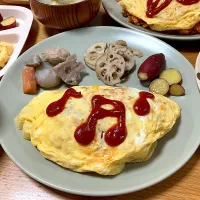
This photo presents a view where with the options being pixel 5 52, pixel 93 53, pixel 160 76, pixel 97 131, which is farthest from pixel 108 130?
pixel 5 52

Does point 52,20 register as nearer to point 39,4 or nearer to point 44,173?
point 39,4

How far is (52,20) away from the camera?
2.38 metres

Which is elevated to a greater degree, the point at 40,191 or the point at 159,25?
the point at 159,25

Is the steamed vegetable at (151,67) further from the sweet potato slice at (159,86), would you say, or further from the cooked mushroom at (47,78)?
the cooked mushroom at (47,78)

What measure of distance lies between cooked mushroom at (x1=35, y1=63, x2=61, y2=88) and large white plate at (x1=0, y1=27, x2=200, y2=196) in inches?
4.8

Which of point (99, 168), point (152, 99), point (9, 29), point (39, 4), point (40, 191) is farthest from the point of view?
point (9, 29)

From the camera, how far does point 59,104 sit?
1.74 metres

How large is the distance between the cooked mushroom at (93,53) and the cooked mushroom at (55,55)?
169 millimetres

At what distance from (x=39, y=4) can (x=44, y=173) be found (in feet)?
4.17

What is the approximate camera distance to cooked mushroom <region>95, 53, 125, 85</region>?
2105 mm

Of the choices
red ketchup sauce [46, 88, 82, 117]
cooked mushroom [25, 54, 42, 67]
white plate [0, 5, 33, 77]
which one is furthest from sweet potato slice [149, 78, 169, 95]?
white plate [0, 5, 33, 77]

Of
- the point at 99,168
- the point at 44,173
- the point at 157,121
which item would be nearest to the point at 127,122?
the point at 157,121

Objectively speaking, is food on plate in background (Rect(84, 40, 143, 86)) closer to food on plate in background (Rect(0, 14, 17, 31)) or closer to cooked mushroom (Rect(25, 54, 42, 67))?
cooked mushroom (Rect(25, 54, 42, 67))

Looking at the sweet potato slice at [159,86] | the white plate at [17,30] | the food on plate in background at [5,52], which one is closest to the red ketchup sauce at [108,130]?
the sweet potato slice at [159,86]
